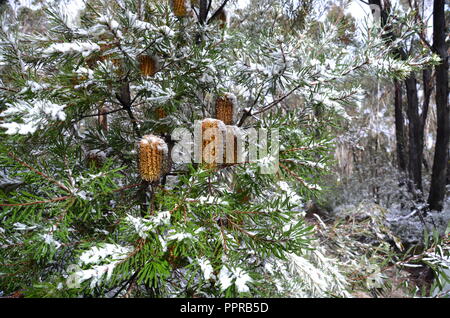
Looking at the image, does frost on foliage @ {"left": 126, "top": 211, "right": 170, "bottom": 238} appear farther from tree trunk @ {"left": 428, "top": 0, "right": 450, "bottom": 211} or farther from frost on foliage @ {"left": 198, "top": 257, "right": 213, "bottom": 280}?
tree trunk @ {"left": 428, "top": 0, "right": 450, "bottom": 211}

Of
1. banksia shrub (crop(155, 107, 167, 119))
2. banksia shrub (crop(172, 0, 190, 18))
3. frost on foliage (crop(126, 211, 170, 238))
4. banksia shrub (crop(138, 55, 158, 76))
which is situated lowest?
frost on foliage (crop(126, 211, 170, 238))

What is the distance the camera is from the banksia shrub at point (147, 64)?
2.09 ft

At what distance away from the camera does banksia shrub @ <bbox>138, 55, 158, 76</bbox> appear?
64 centimetres

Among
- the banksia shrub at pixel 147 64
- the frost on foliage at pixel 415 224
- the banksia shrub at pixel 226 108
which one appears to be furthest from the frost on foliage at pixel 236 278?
the frost on foliage at pixel 415 224

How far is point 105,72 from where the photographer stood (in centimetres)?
58

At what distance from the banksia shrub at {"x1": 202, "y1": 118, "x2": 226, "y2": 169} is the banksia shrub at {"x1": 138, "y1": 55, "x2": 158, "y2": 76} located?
0.68ft

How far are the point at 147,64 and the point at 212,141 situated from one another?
0.82 ft

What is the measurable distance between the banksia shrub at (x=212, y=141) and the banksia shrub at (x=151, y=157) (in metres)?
0.08

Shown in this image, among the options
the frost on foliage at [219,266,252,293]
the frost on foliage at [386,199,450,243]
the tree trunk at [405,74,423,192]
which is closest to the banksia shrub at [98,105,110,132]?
the frost on foliage at [219,266,252,293]

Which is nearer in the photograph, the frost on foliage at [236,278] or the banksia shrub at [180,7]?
the frost on foliage at [236,278]

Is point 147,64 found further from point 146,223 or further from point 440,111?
point 440,111

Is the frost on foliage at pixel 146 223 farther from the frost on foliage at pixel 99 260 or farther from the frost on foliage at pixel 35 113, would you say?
the frost on foliage at pixel 35 113
